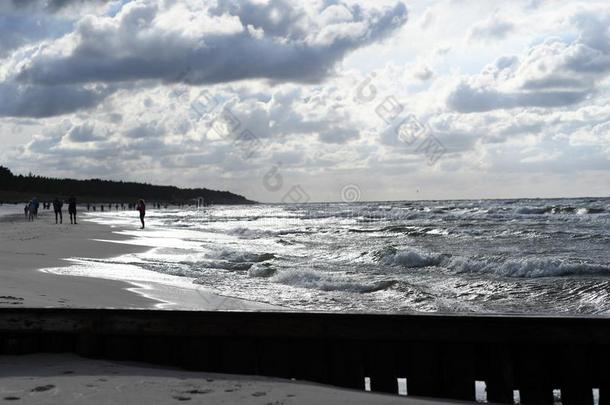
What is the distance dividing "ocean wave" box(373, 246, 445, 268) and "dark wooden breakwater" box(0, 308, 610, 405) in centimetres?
1444

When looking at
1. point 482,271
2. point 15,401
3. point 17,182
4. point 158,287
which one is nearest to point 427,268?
point 482,271

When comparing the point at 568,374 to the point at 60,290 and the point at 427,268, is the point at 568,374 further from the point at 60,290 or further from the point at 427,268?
the point at 427,268

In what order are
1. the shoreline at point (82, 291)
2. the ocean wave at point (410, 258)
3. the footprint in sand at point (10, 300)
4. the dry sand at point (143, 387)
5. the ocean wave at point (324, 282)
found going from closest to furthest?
the dry sand at point (143, 387) → the footprint in sand at point (10, 300) → the shoreline at point (82, 291) → the ocean wave at point (324, 282) → the ocean wave at point (410, 258)

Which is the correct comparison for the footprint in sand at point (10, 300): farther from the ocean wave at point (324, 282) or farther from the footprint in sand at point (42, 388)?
the ocean wave at point (324, 282)

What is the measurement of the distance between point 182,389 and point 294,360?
1.13 metres

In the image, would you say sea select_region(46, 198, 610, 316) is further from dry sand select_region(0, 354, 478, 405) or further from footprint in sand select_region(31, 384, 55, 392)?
footprint in sand select_region(31, 384, 55, 392)

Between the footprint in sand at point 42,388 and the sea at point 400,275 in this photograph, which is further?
the sea at point 400,275

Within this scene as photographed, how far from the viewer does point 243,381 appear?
5.39 m

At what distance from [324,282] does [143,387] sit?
10.3 metres

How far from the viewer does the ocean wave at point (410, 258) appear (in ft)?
66.1

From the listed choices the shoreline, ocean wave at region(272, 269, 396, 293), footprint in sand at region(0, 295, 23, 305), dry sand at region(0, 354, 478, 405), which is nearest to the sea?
ocean wave at region(272, 269, 396, 293)

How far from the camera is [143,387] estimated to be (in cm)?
506

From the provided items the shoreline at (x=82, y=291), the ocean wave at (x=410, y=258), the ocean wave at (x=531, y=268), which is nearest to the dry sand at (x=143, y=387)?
the shoreline at (x=82, y=291)

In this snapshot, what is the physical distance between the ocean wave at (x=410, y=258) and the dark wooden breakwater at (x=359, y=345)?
47.4ft
